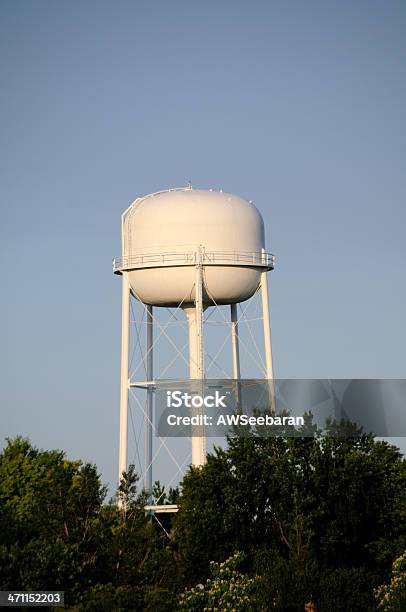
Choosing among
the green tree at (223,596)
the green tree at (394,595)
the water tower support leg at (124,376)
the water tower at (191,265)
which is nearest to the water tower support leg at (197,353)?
the water tower at (191,265)

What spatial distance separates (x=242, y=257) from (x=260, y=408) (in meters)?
5.53

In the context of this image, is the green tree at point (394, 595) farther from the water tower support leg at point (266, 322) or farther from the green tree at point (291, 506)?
the water tower support leg at point (266, 322)

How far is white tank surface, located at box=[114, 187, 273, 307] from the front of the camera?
51656 millimetres

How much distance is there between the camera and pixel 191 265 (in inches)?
2024

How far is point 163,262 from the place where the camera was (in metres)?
51.5

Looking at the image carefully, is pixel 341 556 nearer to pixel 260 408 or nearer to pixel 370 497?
pixel 370 497

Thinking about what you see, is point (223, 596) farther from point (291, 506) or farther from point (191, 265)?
point (191, 265)

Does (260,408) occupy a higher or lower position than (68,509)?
higher

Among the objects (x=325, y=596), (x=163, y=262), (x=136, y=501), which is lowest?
(x=325, y=596)

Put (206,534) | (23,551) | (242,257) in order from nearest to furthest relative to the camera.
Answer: (23,551) → (206,534) → (242,257)

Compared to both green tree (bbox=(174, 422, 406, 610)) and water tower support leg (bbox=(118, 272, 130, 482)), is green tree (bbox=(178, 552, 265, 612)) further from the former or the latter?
water tower support leg (bbox=(118, 272, 130, 482))

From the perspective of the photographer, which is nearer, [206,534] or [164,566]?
[164,566]

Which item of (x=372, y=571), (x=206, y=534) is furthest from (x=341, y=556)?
(x=206, y=534)

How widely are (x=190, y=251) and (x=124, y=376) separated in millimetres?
5067
